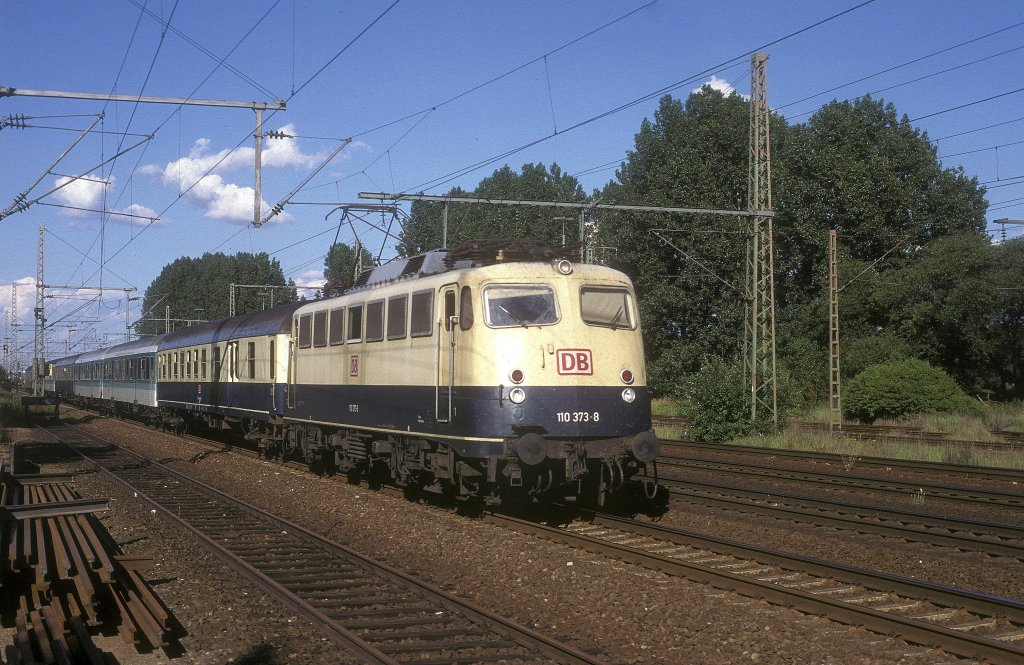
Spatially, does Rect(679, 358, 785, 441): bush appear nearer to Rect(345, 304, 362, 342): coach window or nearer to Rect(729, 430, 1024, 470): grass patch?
Rect(729, 430, 1024, 470): grass patch

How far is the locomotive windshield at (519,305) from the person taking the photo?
12.5m

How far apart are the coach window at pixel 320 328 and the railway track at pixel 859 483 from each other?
7.59 meters

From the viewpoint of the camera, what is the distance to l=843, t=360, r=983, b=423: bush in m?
33.7

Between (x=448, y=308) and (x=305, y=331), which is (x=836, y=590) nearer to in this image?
(x=448, y=308)

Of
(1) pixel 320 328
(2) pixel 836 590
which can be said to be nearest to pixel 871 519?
(2) pixel 836 590

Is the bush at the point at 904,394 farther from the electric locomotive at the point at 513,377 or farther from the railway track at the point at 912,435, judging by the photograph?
the electric locomotive at the point at 513,377

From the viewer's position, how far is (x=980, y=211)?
50219 millimetres

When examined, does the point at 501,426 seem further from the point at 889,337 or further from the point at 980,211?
the point at 980,211

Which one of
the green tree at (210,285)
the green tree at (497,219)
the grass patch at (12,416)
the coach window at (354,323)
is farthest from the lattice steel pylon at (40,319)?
the green tree at (210,285)

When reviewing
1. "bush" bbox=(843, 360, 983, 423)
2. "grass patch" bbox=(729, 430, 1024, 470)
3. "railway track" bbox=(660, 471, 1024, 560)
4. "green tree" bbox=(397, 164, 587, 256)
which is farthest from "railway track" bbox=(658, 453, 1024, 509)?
"green tree" bbox=(397, 164, 587, 256)

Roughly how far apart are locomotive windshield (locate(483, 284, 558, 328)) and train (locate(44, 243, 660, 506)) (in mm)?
16

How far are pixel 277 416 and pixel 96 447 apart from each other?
921 cm

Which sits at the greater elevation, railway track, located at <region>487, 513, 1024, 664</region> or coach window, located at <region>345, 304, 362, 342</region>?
coach window, located at <region>345, 304, 362, 342</region>

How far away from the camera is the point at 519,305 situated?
12.7m
